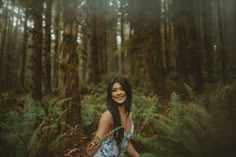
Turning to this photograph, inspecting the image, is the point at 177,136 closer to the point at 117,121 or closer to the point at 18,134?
the point at 117,121

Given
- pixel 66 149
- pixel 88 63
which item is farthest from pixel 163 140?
pixel 88 63

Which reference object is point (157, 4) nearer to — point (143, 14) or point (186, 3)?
point (143, 14)

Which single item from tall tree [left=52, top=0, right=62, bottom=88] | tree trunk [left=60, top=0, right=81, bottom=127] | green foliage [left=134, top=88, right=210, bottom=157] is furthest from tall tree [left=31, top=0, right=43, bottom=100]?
green foliage [left=134, top=88, right=210, bottom=157]

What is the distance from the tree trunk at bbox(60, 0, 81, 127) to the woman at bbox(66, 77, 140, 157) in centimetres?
202

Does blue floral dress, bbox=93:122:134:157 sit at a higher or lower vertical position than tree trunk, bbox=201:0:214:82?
lower

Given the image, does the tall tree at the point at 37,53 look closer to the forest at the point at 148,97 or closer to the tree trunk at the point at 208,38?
the forest at the point at 148,97

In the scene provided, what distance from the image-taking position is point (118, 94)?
3.45 metres

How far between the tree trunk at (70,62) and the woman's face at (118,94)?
2.05 meters

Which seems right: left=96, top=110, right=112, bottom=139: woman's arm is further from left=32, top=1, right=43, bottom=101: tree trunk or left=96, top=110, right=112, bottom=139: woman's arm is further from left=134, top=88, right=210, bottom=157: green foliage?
left=32, top=1, right=43, bottom=101: tree trunk

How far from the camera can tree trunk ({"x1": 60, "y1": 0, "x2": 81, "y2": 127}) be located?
5.30 meters

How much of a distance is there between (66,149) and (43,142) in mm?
574

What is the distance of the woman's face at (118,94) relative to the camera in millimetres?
3447

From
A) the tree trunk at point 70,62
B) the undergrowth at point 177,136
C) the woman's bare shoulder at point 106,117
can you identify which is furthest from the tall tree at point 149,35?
the woman's bare shoulder at point 106,117

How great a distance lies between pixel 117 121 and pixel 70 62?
2348 mm
